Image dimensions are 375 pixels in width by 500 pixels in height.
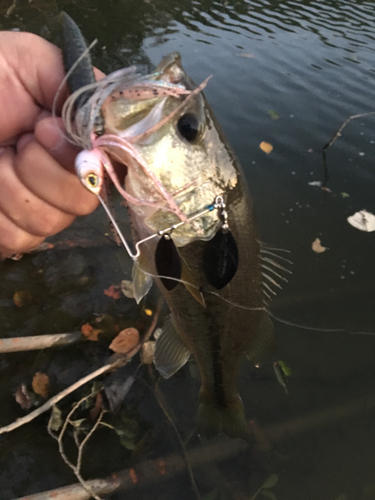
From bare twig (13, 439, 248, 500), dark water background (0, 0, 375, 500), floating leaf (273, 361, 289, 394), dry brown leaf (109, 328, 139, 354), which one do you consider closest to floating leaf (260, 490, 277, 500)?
dark water background (0, 0, 375, 500)

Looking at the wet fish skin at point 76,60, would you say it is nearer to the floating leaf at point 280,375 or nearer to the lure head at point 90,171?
the lure head at point 90,171

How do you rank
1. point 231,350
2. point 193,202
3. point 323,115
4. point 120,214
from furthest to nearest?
point 323,115, point 120,214, point 231,350, point 193,202

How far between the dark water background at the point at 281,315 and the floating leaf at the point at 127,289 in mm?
60

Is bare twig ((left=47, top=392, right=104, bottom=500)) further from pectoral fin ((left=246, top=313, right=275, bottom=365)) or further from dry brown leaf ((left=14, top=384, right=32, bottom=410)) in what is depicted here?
pectoral fin ((left=246, top=313, right=275, bottom=365))

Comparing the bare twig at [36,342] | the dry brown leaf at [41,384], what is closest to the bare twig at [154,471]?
the dry brown leaf at [41,384]

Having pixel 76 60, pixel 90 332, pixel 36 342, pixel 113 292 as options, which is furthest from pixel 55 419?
pixel 76 60

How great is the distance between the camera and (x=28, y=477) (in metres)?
2.20

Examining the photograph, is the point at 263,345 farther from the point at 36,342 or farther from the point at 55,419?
the point at 36,342

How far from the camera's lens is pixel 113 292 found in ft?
10.6

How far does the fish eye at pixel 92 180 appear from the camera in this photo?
3.23 ft

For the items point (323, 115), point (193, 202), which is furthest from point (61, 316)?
point (323, 115)

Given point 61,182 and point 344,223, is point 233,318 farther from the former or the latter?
point 344,223

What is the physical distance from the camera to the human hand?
1.23 meters

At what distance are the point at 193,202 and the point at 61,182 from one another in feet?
1.67
